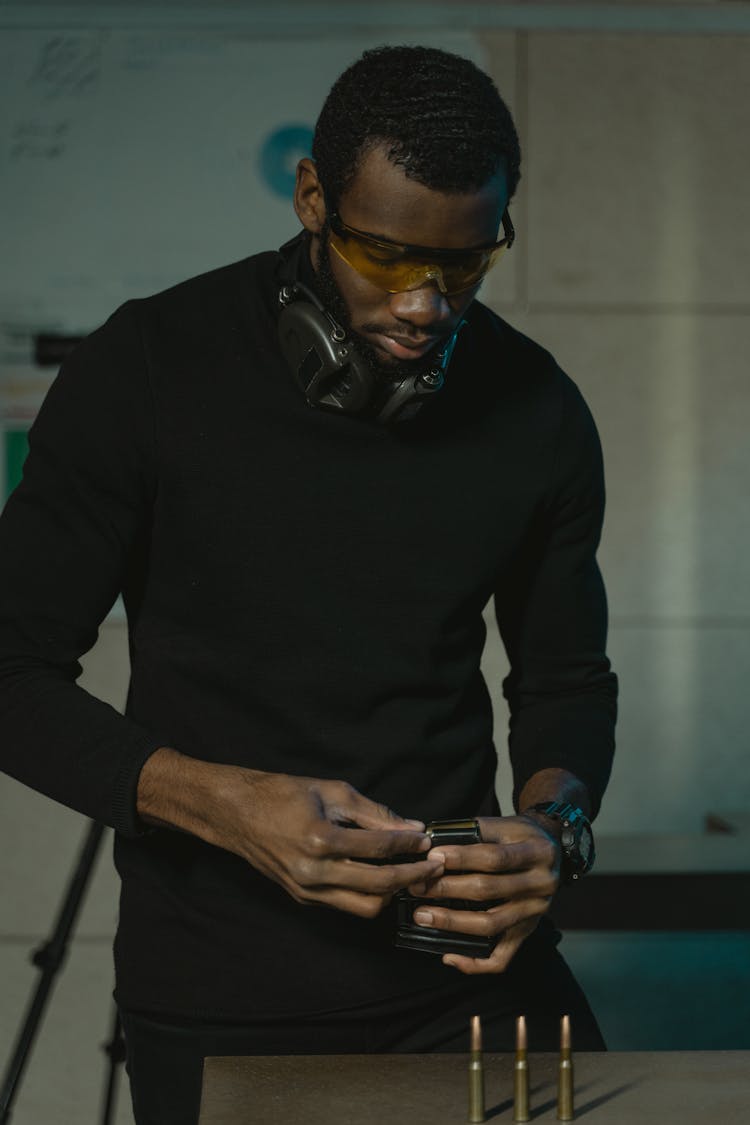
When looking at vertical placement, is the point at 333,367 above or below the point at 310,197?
below

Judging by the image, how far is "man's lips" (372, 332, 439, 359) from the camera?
133cm

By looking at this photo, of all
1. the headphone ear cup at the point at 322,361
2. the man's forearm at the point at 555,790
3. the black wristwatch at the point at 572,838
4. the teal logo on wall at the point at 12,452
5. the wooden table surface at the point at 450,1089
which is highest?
the teal logo on wall at the point at 12,452

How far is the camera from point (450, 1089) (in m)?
1.11

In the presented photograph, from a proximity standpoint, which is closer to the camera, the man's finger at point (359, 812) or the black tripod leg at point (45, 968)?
the man's finger at point (359, 812)

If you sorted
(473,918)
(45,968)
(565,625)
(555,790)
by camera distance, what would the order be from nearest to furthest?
(473,918) → (555,790) → (565,625) → (45,968)

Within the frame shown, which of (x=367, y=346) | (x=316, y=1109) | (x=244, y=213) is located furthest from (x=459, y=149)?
(x=244, y=213)

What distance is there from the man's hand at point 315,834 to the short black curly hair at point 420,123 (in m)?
0.55

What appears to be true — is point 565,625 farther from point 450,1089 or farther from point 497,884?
point 450,1089

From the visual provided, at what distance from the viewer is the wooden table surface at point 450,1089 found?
1.05m

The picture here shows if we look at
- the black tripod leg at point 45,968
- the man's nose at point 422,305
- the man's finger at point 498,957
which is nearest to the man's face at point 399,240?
the man's nose at point 422,305

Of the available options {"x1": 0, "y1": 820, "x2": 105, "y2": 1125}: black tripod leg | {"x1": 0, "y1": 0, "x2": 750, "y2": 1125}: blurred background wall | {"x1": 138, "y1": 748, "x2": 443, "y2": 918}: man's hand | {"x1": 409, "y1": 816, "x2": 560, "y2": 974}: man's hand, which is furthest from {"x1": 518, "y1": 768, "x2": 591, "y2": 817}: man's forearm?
{"x1": 0, "y1": 0, "x2": 750, "y2": 1125}: blurred background wall

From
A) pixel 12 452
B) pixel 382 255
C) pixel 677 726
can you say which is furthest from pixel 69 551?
pixel 677 726

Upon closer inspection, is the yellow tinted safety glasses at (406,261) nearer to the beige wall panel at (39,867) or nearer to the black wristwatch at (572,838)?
the black wristwatch at (572,838)

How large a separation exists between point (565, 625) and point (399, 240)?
53 centimetres
